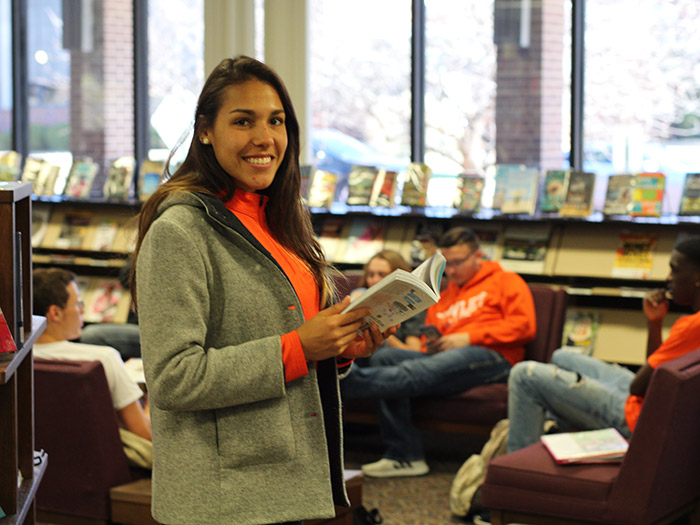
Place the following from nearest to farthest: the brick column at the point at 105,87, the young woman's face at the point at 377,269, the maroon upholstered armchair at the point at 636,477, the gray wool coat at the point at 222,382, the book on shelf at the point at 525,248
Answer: the gray wool coat at the point at 222,382, the maroon upholstered armchair at the point at 636,477, the young woman's face at the point at 377,269, the book on shelf at the point at 525,248, the brick column at the point at 105,87

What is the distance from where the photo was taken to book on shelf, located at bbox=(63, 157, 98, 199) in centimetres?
→ 776

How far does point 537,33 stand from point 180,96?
3140 mm

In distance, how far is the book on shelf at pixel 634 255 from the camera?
553 cm

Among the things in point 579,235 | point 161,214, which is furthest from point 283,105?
point 579,235

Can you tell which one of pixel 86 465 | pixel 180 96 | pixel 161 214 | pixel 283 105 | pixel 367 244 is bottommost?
pixel 86 465

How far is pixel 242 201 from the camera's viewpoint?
1.83m

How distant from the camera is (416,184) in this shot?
6.49 m

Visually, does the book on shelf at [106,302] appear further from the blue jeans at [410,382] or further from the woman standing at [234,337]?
the woman standing at [234,337]

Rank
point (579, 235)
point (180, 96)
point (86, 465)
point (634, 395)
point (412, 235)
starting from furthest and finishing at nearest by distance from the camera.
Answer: point (180, 96), point (412, 235), point (579, 235), point (634, 395), point (86, 465)

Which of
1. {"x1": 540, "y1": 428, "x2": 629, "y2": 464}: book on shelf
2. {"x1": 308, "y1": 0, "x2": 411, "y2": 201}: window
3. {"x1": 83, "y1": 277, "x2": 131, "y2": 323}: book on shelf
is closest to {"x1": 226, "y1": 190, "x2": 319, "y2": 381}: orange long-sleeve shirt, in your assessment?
{"x1": 540, "y1": 428, "x2": 629, "y2": 464}: book on shelf

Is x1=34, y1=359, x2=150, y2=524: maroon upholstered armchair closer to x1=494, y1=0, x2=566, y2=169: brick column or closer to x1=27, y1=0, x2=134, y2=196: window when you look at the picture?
x1=494, y1=0, x2=566, y2=169: brick column

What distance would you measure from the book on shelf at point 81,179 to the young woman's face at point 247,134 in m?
6.27

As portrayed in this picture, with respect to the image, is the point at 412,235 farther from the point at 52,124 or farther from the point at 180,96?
the point at 52,124

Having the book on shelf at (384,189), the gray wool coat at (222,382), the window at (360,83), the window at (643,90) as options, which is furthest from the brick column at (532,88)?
the gray wool coat at (222,382)
